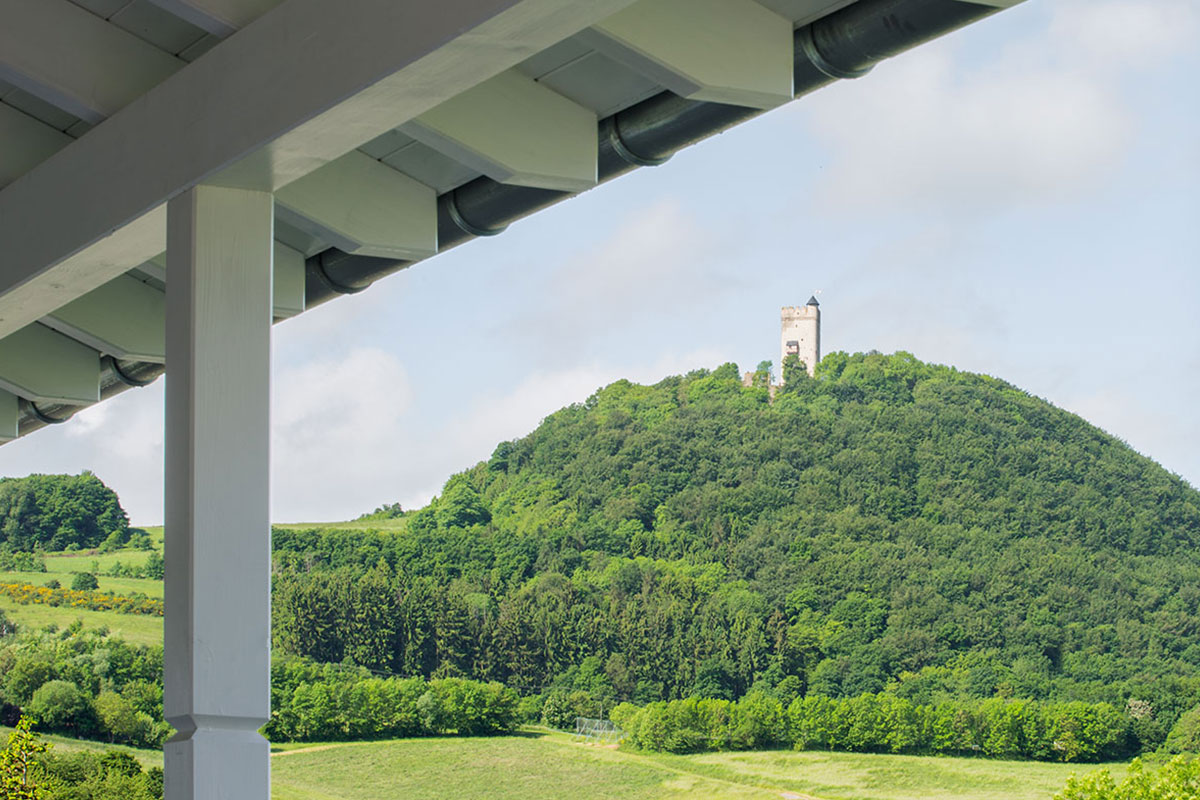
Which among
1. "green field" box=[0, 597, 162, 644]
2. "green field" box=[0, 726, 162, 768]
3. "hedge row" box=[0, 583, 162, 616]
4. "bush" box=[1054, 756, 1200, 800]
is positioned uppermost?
"hedge row" box=[0, 583, 162, 616]

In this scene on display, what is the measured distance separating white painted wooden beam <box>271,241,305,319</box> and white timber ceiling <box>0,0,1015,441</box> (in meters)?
0.04

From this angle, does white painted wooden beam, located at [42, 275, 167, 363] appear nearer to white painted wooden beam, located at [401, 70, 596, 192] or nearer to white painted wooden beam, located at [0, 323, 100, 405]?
white painted wooden beam, located at [0, 323, 100, 405]

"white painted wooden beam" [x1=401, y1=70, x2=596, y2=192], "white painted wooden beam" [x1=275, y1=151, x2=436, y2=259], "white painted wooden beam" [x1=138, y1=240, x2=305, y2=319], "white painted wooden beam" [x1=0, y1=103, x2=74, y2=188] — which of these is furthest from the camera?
"white painted wooden beam" [x1=138, y1=240, x2=305, y2=319]

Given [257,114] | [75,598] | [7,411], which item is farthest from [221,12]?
[75,598]

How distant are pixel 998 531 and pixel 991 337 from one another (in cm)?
1197

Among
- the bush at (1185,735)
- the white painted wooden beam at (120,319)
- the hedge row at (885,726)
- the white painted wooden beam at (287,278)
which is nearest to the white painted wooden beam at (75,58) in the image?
the white painted wooden beam at (287,278)

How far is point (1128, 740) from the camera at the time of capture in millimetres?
30250

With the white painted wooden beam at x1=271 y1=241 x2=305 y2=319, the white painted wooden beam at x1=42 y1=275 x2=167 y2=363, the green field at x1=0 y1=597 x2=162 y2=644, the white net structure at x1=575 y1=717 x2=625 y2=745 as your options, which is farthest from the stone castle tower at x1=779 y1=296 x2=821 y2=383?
the white painted wooden beam at x1=271 y1=241 x2=305 y2=319

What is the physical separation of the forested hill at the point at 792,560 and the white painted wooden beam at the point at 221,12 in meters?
32.0

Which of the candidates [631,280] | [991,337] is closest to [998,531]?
[991,337]

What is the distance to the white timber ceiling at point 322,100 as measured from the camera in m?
1.27

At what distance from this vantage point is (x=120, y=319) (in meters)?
2.46

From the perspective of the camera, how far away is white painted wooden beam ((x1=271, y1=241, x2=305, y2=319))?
2.26m

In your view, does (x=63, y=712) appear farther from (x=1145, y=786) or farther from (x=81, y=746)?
(x=1145, y=786)
